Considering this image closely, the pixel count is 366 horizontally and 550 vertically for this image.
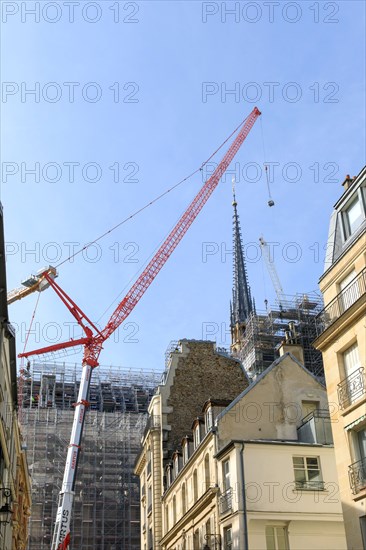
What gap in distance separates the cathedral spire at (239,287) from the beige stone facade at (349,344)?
91477 mm

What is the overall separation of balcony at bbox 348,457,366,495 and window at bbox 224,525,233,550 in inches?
380

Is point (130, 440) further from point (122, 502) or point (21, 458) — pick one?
point (21, 458)

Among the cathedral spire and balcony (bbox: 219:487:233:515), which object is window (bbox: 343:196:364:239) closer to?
balcony (bbox: 219:487:233:515)

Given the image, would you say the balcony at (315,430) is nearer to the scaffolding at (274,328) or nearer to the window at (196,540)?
the window at (196,540)

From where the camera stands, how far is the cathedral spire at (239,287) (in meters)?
118

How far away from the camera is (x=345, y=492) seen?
62.2ft

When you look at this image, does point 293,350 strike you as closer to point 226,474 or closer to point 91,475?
point 226,474

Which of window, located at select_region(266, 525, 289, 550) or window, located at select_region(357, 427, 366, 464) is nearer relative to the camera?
window, located at select_region(357, 427, 366, 464)

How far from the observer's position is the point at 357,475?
18.5m

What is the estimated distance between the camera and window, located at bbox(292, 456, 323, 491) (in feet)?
89.2

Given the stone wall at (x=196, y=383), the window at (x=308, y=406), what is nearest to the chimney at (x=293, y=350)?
the window at (x=308, y=406)

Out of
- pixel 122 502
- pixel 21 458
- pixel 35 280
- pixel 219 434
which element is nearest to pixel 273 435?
pixel 219 434

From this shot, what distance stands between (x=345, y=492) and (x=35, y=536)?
42754mm

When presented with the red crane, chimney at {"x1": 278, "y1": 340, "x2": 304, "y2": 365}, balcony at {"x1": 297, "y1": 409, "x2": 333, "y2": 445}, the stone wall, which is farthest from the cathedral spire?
balcony at {"x1": 297, "y1": 409, "x2": 333, "y2": 445}
